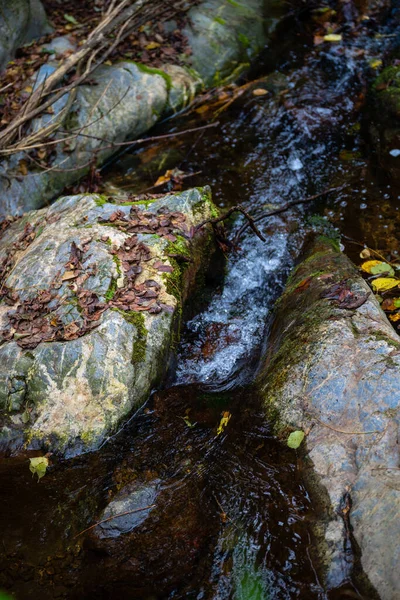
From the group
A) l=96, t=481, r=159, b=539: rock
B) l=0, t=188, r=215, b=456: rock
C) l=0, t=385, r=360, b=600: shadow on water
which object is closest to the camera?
l=0, t=385, r=360, b=600: shadow on water

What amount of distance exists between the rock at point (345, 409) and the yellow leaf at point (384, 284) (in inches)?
15.5

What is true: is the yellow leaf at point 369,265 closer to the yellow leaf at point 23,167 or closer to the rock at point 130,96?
the rock at point 130,96

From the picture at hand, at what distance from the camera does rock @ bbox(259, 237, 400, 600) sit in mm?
2777

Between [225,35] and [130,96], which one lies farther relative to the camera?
[225,35]

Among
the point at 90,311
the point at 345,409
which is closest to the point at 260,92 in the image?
the point at 90,311

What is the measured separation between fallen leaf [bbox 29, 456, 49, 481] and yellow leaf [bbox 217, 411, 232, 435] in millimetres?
1256

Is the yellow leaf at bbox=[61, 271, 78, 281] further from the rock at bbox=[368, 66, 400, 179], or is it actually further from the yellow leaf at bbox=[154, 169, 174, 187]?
the rock at bbox=[368, 66, 400, 179]

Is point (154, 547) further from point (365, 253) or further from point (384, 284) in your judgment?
point (365, 253)

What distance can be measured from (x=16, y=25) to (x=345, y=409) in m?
7.27

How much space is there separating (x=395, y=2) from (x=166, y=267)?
855cm

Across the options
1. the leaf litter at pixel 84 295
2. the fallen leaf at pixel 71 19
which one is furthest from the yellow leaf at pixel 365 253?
the fallen leaf at pixel 71 19

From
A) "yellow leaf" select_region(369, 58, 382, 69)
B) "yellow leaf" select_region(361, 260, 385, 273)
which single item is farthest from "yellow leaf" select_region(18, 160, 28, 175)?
"yellow leaf" select_region(369, 58, 382, 69)

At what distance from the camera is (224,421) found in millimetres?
3881

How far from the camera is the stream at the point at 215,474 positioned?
2.99 meters
